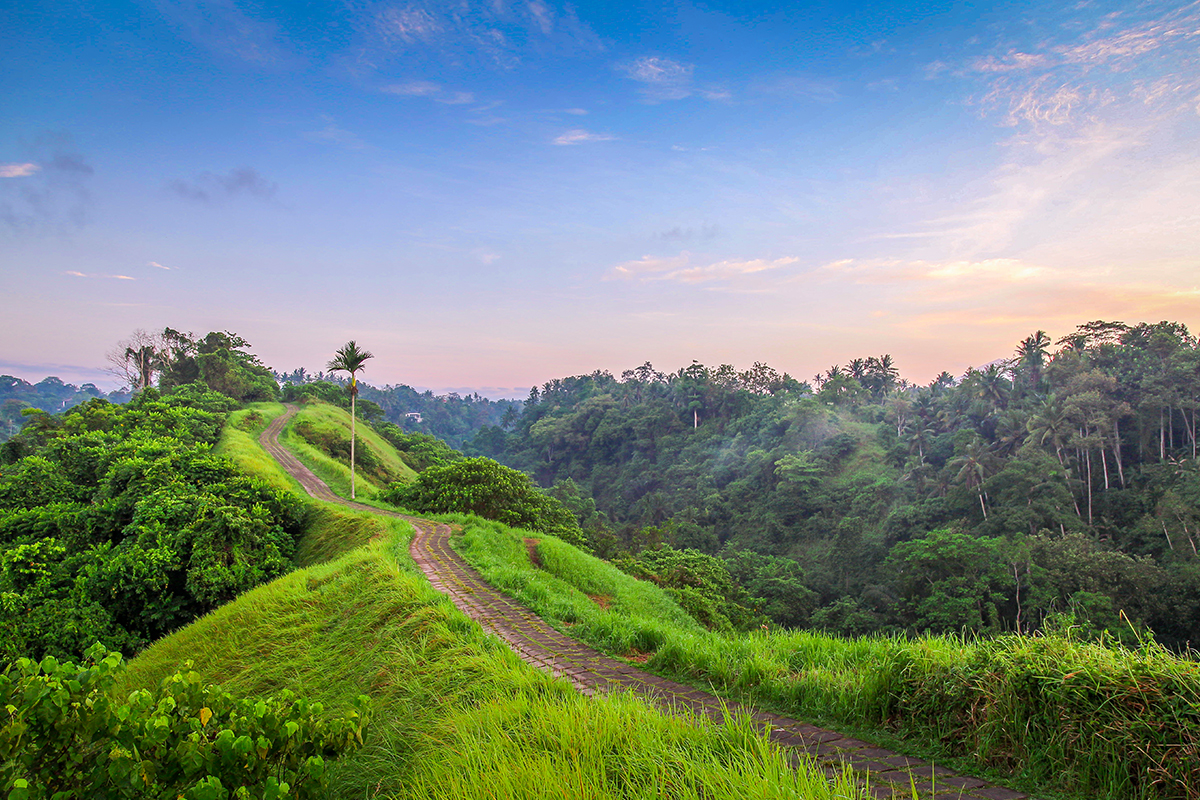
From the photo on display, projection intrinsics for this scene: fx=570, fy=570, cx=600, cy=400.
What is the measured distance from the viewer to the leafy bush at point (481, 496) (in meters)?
20.8

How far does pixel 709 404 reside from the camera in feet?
244

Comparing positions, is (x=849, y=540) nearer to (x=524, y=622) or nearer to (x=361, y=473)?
(x=361, y=473)

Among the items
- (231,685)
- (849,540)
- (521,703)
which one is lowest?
(849,540)

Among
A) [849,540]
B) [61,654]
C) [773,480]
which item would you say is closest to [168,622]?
[61,654]

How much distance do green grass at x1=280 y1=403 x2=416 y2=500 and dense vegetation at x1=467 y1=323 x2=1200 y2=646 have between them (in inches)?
517

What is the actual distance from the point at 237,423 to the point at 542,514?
25357 millimetres

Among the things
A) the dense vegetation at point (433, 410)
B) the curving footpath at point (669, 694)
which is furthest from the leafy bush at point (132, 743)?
the dense vegetation at point (433, 410)

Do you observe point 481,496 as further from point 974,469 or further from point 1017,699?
point 974,469

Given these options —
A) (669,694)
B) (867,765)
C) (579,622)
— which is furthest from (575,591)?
(867,765)

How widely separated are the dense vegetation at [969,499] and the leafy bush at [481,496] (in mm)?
8959

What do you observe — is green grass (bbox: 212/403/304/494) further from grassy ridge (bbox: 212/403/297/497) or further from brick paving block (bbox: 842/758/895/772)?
brick paving block (bbox: 842/758/895/772)

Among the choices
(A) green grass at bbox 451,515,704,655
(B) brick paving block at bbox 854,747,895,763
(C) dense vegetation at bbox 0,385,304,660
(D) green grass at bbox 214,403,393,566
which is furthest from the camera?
(D) green grass at bbox 214,403,393,566

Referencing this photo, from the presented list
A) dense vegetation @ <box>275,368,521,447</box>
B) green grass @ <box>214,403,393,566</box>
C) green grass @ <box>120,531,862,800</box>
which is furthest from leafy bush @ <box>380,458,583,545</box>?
dense vegetation @ <box>275,368,521,447</box>

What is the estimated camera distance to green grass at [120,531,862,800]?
103 inches
